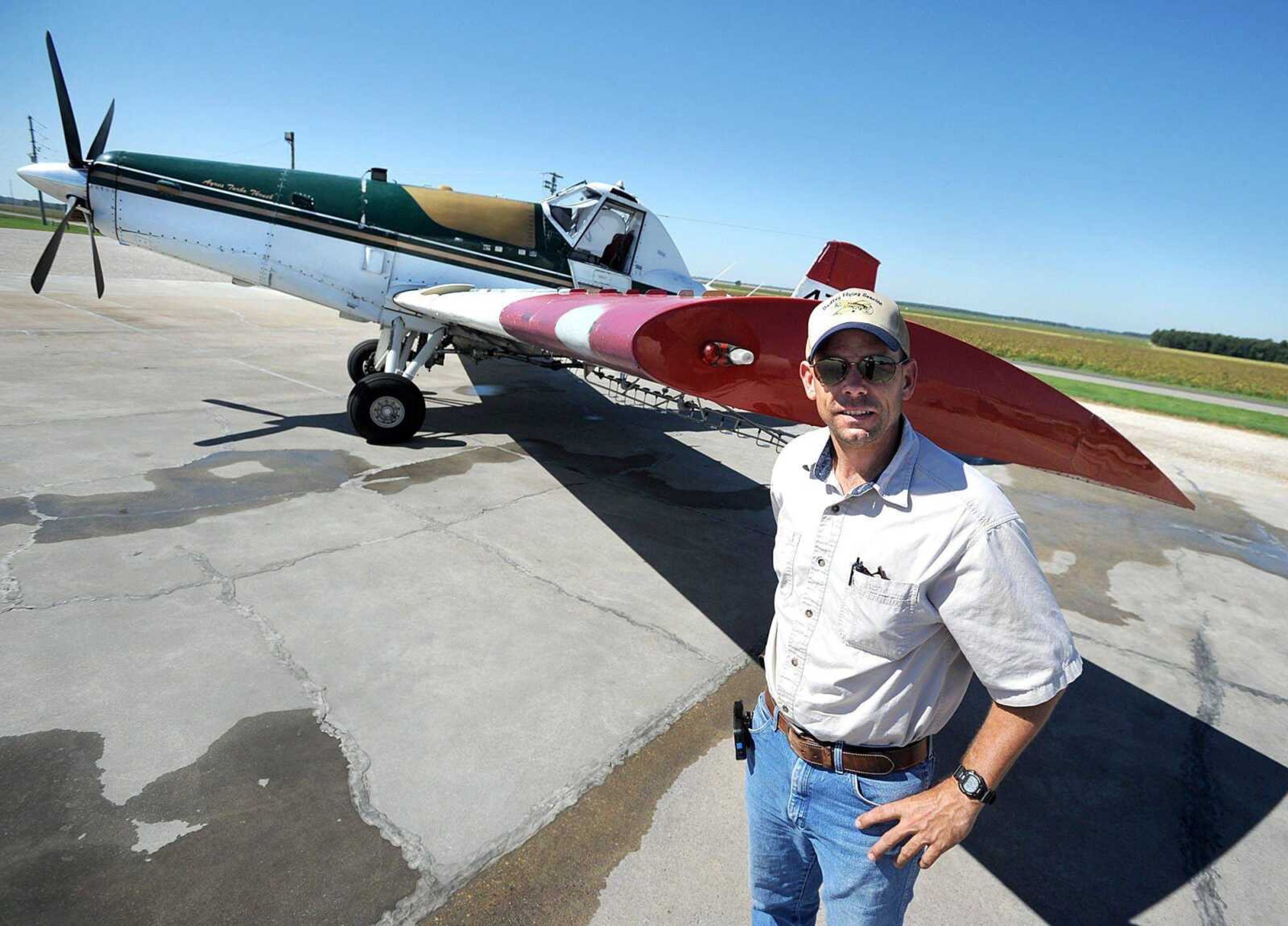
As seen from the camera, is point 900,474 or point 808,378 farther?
point 808,378

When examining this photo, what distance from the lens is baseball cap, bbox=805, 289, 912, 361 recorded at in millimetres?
1584

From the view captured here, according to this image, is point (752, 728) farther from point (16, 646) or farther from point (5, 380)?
point (5, 380)

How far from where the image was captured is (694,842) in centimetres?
266

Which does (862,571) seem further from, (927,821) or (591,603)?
(591,603)

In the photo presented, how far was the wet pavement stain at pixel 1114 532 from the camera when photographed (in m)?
5.93

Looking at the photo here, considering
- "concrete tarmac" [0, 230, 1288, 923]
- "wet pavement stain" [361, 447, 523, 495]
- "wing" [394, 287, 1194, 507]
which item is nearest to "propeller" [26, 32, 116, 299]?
"concrete tarmac" [0, 230, 1288, 923]

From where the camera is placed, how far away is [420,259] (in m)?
8.05

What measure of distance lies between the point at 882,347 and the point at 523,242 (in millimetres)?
7557

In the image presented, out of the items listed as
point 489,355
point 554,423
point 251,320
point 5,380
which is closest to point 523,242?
point 489,355

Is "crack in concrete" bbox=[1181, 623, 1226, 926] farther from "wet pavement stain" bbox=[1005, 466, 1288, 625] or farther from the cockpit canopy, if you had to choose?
the cockpit canopy

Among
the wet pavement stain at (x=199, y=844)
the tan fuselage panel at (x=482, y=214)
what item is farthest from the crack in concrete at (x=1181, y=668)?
the tan fuselage panel at (x=482, y=214)

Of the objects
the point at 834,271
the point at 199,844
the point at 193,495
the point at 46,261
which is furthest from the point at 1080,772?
the point at 46,261

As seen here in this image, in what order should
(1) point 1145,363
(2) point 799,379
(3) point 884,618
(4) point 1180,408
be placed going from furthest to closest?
(1) point 1145,363 < (4) point 1180,408 < (2) point 799,379 < (3) point 884,618

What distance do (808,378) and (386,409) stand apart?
21.6ft
